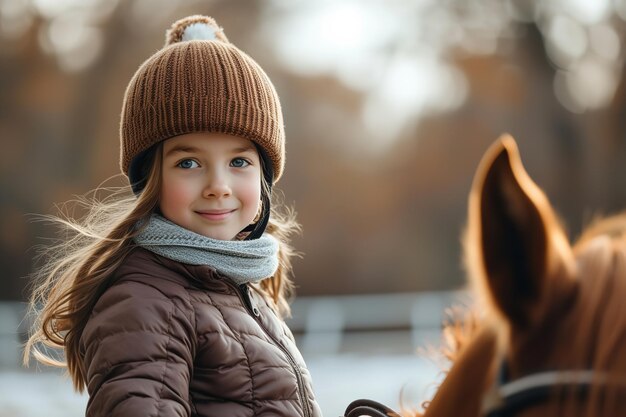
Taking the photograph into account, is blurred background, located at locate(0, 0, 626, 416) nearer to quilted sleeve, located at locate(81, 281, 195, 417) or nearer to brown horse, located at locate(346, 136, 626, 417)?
quilted sleeve, located at locate(81, 281, 195, 417)

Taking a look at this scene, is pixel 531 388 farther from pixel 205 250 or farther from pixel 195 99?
pixel 195 99

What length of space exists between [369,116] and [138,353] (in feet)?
61.6

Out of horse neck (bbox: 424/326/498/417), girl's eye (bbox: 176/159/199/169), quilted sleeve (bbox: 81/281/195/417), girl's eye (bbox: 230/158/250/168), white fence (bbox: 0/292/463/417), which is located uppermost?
girl's eye (bbox: 230/158/250/168)

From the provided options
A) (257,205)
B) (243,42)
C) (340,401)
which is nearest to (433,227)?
(243,42)

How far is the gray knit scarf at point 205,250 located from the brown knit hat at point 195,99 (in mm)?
200

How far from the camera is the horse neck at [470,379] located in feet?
4.22

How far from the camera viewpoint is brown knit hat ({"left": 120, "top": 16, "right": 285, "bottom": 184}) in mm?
2045

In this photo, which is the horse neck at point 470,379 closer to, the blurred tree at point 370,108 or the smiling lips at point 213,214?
the smiling lips at point 213,214

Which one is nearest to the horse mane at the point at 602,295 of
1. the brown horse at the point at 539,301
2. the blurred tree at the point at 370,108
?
the brown horse at the point at 539,301

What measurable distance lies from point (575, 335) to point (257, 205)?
108 cm

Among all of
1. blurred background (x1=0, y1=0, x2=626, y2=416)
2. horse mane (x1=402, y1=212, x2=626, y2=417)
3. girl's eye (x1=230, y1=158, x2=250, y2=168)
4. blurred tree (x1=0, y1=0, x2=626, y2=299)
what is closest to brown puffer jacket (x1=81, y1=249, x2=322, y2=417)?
girl's eye (x1=230, y1=158, x2=250, y2=168)

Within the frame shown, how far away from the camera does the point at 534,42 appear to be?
18.0 m

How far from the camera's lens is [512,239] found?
3.82 feet

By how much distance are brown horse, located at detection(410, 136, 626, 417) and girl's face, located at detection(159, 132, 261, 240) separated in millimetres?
928
